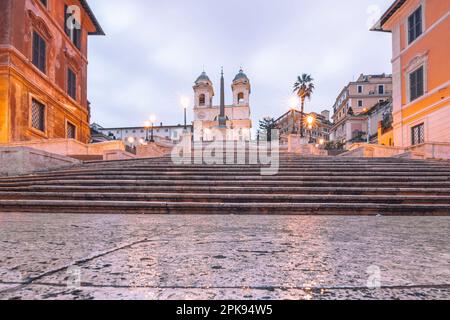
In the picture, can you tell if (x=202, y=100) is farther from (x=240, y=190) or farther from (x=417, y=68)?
(x=240, y=190)

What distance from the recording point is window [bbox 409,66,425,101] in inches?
834

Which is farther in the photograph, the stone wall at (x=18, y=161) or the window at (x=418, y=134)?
the window at (x=418, y=134)

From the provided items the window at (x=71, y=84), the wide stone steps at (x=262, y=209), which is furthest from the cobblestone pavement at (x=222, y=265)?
the window at (x=71, y=84)

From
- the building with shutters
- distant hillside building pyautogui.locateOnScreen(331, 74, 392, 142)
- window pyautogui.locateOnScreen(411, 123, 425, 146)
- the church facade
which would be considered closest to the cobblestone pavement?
the building with shutters

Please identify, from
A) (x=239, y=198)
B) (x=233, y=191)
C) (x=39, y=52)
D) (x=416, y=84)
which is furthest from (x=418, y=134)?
(x=39, y=52)

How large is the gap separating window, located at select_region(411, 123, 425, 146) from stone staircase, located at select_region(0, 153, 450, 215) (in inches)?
499

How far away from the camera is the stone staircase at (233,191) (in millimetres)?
5969

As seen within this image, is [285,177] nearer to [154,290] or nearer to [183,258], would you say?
[183,258]

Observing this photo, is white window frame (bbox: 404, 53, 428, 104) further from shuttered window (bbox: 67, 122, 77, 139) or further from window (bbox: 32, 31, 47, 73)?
shuttered window (bbox: 67, 122, 77, 139)

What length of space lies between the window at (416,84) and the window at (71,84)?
85.6 feet

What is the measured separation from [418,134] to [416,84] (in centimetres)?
369

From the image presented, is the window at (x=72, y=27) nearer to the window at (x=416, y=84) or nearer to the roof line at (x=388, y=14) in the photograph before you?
the roof line at (x=388, y=14)

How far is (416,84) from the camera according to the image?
2183 cm

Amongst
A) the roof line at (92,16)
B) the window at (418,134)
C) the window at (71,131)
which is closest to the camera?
the window at (418,134)
